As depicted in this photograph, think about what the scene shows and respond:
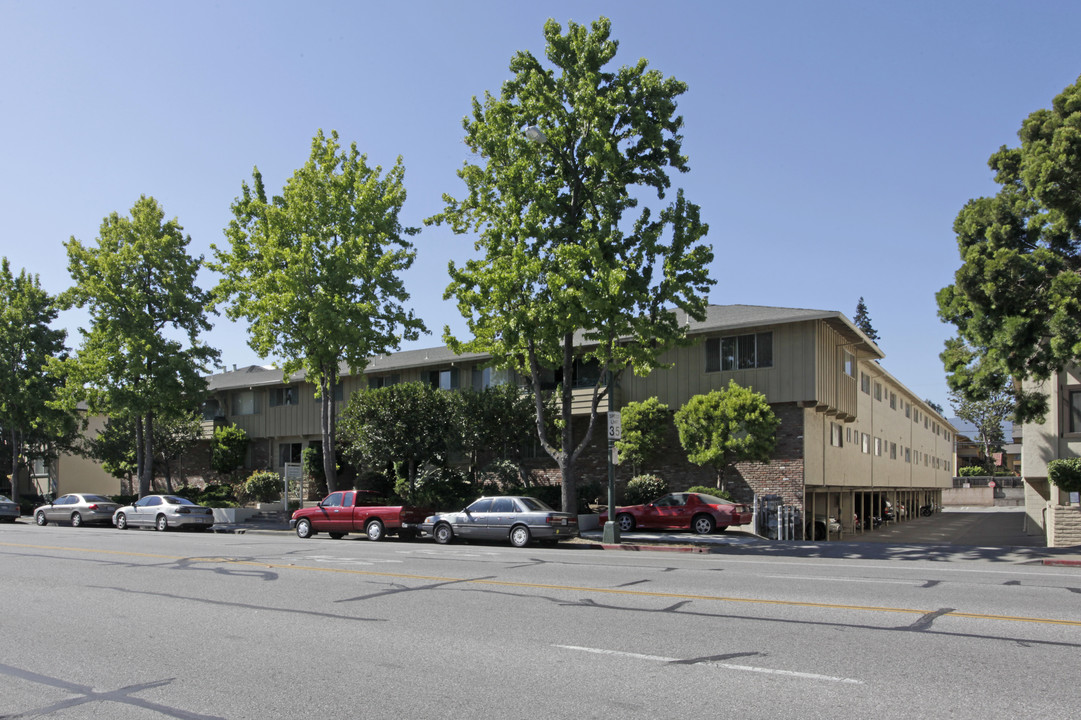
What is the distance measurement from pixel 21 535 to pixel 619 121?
20.9 meters

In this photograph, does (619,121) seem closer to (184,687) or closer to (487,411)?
(487,411)

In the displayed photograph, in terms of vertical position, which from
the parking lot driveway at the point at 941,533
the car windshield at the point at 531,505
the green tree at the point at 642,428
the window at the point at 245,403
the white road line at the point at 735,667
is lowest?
the parking lot driveway at the point at 941,533

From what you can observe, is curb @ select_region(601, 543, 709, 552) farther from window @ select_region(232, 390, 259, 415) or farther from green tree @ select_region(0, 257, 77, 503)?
green tree @ select_region(0, 257, 77, 503)

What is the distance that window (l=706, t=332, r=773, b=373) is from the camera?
28.9 m

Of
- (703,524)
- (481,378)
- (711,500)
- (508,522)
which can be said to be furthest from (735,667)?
(481,378)

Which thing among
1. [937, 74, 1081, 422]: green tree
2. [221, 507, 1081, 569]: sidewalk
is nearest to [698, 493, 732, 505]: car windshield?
[221, 507, 1081, 569]: sidewalk

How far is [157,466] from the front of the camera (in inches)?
1826

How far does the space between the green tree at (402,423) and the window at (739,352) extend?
989 cm

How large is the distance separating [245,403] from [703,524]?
28.3 meters

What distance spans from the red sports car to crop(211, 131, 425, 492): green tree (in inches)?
419

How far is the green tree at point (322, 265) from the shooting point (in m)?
28.4

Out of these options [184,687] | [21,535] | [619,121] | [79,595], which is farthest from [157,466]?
[184,687]

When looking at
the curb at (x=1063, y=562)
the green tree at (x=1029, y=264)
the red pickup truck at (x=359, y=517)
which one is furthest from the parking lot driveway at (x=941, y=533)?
the red pickup truck at (x=359, y=517)

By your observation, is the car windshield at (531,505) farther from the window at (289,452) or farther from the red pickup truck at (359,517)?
the window at (289,452)
